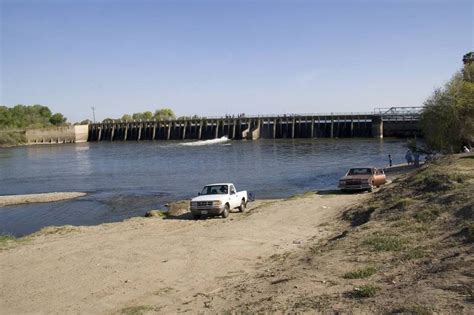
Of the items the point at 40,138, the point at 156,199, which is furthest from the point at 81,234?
the point at 40,138

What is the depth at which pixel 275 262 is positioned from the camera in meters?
13.5

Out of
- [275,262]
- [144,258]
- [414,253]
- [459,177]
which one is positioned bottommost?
[144,258]

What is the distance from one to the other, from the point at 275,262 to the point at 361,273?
3.67 meters

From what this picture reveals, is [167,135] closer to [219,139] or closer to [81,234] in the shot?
[219,139]

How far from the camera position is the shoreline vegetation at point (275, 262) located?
8.93 metres

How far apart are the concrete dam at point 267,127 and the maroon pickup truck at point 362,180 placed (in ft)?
222

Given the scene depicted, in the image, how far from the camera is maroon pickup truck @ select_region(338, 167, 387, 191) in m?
27.7

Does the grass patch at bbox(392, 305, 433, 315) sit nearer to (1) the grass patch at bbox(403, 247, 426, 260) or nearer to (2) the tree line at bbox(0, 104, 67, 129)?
(1) the grass patch at bbox(403, 247, 426, 260)

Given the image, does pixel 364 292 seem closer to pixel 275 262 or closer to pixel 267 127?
pixel 275 262

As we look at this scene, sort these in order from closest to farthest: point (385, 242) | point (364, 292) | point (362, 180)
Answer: point (364, 292) < point (385, 242) < point (362, 180)

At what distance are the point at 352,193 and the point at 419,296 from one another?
66.8ft

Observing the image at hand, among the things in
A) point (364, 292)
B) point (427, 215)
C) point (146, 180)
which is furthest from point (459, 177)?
point (146, 180)

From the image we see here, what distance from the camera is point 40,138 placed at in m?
152

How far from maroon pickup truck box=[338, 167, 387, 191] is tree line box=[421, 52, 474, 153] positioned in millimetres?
13874
